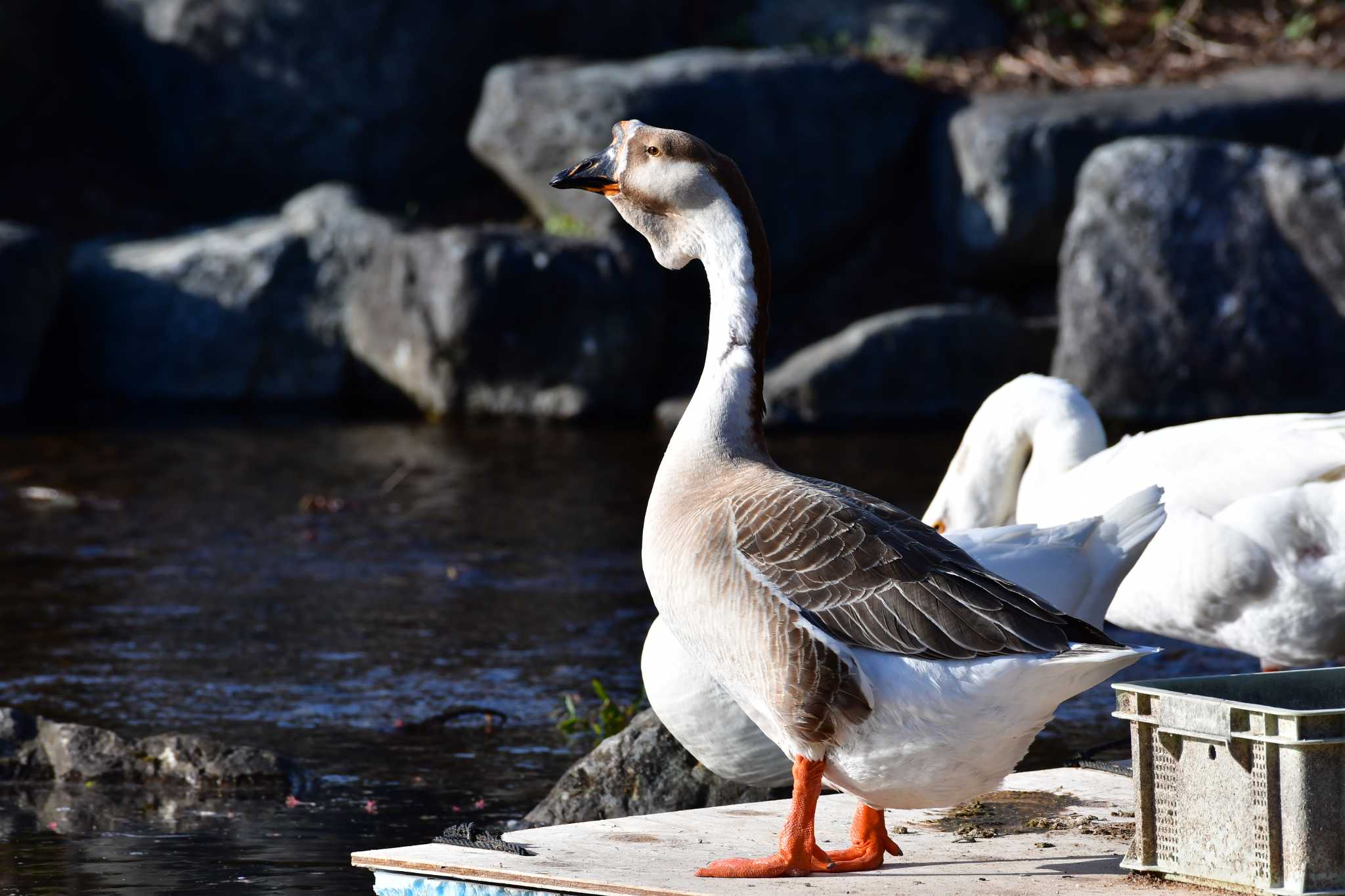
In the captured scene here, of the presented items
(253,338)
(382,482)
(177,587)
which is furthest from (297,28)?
(177,587)

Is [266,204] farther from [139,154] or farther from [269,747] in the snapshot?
[269,747]

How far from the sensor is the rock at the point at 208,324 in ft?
49.5

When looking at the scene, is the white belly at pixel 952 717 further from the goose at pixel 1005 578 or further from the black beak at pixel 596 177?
the black beak at pixel 596 177

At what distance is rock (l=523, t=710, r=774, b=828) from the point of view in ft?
16.4

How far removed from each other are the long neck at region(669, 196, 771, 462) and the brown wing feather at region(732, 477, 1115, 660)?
22cm

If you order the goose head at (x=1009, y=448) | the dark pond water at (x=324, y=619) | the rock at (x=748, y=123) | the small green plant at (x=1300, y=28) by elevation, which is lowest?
the dark pond water at (x=324, y=619)

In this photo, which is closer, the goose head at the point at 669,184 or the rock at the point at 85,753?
the goose head at the point at 669,184

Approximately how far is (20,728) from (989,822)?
3.14m

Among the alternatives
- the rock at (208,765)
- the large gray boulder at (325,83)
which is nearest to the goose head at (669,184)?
the rock at (208,765)

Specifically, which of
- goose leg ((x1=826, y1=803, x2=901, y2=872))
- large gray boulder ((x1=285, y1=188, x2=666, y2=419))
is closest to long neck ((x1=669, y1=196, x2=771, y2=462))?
goose leg ((x1=826, y1=803, x2=901, y2=872))

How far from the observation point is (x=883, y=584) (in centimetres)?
365

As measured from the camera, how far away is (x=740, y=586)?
3697 mm

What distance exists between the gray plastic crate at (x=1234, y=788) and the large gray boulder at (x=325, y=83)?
14416mm

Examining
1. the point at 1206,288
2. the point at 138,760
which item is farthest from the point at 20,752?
the point at 1206,288
